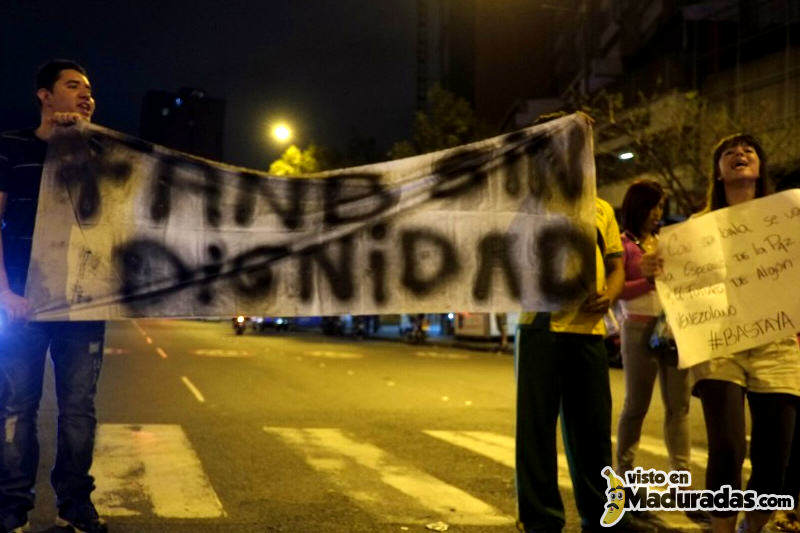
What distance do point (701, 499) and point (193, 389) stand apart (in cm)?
1008

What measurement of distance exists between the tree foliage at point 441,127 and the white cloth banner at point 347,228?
37795mm

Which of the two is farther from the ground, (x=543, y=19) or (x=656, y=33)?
(x=543, y=19)

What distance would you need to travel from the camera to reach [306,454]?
7.66 m

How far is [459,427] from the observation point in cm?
966

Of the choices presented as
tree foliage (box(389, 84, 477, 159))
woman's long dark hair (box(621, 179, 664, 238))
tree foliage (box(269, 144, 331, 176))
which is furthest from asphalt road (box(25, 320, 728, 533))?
tree foliage (box(269, 144, 331, 176))

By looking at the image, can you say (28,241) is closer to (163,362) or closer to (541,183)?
(541,183)

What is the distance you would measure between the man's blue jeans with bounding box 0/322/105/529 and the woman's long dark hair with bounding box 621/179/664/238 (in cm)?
330

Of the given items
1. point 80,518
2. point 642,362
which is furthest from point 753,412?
point 80,518

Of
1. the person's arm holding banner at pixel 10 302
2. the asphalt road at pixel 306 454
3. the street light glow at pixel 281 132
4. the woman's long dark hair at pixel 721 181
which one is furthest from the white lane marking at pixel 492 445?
the street light glow at pixel 281 132

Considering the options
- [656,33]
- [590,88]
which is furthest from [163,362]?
[590,88]

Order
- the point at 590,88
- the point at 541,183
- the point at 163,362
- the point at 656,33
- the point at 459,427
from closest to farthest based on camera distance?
the point at 541,183 → the point at 459,427 → the point at 163,362 → the point at 656,33 → the point at 590,88

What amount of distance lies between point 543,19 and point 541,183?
2543 inches

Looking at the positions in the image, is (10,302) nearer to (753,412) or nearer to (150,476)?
(150,476)

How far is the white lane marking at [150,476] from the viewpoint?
5.50m
